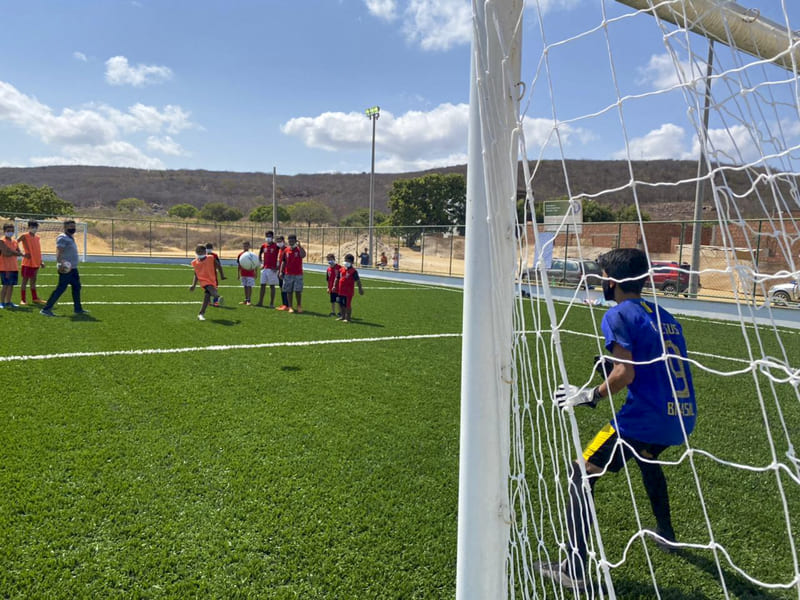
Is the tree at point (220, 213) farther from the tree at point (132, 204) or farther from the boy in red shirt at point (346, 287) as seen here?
the boy in red shirt at point (346, 287)

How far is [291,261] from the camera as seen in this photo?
428 inches

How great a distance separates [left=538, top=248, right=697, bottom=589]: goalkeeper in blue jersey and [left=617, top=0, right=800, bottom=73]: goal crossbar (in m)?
0.96

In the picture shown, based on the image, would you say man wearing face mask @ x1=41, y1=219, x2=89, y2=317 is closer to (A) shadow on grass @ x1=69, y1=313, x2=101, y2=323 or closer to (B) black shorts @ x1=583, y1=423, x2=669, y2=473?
(A) shadow on grass @ x1=69, y1=313, x2=101, y2=323

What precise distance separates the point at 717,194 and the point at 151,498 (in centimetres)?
327

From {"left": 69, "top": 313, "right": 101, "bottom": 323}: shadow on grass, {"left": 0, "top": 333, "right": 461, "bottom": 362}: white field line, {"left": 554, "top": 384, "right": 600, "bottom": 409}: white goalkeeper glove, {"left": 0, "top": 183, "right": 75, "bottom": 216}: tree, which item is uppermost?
{"left": 0, "top": 183, "right": 75, "bottom": 216}: tree

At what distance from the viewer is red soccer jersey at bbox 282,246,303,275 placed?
35.3ft

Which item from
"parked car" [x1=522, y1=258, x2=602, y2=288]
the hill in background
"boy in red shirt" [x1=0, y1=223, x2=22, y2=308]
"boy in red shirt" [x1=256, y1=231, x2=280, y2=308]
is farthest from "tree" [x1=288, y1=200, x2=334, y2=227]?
"boy in red shirt" [x1=0, y1=223, x2=22, y2=308]

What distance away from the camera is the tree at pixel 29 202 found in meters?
49.6

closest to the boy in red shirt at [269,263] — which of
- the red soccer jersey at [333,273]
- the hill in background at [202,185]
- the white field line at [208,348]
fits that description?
the red soccer jersey at [333,273]

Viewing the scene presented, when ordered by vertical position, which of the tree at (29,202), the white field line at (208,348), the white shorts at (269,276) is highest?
the tree at (29,202)

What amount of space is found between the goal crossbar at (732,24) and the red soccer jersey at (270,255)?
32.3 feet

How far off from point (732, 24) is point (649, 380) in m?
1.57

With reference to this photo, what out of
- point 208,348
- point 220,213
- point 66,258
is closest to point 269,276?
point 66,258

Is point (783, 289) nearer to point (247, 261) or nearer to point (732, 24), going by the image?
point (732, 24)
